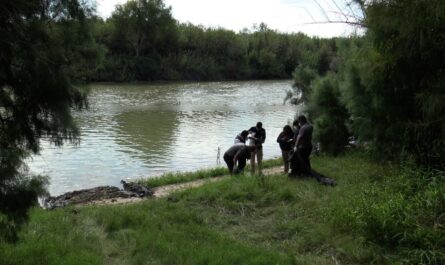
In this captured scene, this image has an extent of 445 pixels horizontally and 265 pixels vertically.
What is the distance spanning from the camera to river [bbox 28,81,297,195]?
1680cm

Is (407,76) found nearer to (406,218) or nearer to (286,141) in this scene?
(406,218)

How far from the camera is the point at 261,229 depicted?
8078 millimetres

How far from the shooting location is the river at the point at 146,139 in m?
16.8

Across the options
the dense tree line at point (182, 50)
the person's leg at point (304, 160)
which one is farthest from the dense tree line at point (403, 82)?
the dense tree line at point (182, 50)

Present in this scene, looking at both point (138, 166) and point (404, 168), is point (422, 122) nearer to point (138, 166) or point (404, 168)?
point (404, 168)

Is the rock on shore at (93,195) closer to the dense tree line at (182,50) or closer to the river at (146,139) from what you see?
the river at (146,139)

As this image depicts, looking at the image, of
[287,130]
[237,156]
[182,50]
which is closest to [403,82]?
[287,130]

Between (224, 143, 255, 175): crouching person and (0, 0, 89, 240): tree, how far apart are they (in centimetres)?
761

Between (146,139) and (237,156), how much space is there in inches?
427

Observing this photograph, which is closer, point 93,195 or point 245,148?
point 93,195

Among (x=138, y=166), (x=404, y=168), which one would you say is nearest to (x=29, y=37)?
(x=404, y=168)

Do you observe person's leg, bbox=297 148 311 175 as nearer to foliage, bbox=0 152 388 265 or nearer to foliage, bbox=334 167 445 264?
foliage, bbox=0 152 388 265

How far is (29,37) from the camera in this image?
5254 mm

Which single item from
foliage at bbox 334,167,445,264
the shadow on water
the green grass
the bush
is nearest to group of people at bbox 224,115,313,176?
the green grass
